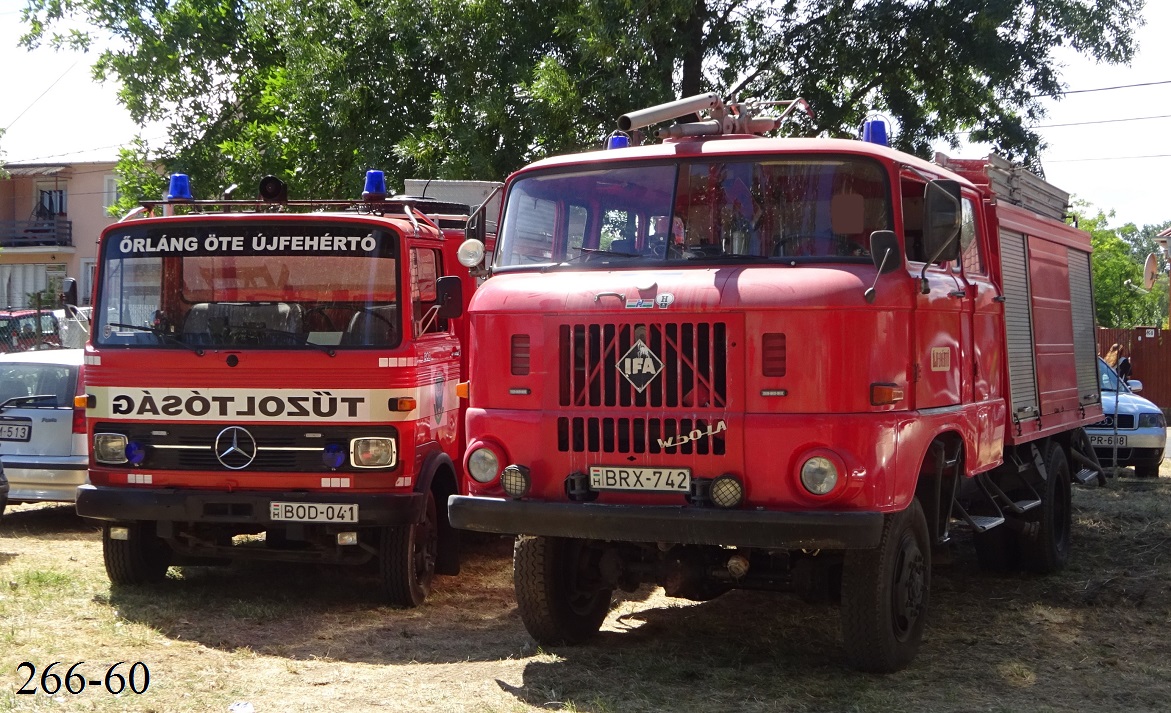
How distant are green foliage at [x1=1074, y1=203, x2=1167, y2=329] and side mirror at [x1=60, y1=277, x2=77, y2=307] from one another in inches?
1947

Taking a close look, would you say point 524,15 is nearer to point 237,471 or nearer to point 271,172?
point 271,172

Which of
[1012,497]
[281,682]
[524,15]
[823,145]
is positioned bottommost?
[281,682]

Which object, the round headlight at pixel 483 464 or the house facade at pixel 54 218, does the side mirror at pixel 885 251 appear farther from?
the house facade at pixel 54 218

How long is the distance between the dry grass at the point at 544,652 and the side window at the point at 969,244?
216 cm

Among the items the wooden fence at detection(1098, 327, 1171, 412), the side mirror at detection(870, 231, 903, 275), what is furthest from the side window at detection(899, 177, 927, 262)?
the wooden fence at detection(1098, 327, 1171, 412)

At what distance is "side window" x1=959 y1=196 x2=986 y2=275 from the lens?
7.52 metres

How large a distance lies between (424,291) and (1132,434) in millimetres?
11036

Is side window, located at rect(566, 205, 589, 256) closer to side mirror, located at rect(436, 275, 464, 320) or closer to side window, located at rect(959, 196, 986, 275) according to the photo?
side mirror, located at rect(436, 275, 464, 320)

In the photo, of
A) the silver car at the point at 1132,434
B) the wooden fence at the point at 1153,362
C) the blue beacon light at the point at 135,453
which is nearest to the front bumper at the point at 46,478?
the blue beacon light at the point at 135,453

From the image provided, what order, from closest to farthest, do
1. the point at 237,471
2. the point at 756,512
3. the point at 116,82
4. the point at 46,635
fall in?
the point at 756,512, the point at 46,635, the point at 237,471, the point at 116,82

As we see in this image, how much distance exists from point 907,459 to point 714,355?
1.06 meters

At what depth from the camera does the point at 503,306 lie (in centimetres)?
653

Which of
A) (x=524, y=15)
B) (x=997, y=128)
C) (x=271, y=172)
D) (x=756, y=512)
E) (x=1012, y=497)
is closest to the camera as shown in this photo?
(x=756, y=512)

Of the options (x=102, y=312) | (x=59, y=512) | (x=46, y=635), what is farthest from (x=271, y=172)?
(x=46, y=635)
